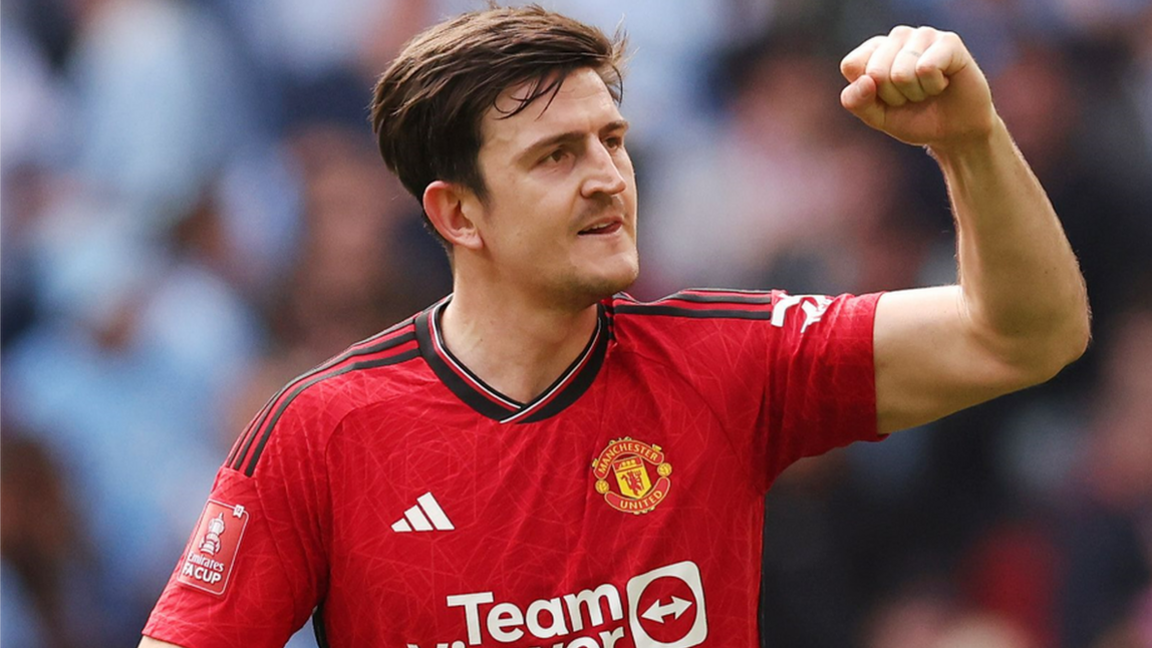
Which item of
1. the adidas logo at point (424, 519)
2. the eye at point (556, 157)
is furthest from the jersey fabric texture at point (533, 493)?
the eye at point (556, 157)

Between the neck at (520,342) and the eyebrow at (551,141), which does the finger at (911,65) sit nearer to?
the eyebrow at (551,141)

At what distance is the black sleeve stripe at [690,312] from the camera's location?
276cm

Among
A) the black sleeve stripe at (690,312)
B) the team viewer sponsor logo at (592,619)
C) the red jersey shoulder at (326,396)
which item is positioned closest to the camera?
the team viewer sponsor logo at (592,619)

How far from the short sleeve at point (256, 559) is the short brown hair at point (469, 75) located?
630 millimetres

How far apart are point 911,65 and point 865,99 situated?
9cm

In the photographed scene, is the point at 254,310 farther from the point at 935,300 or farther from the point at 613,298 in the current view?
the point at 935,300

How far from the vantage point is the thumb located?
222 centimetres

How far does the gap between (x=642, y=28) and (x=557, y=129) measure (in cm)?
289

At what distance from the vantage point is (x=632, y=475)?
2.64 metres

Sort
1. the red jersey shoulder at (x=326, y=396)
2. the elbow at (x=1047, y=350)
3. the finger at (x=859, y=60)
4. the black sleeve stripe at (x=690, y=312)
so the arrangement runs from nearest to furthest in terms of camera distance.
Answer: the finger at (x=859, y=60) < the elbow at (x=1047, y=350) < the red jersey shoulder at (x=326, y=396) < the black sleeve stripe at (x=690, y=312)

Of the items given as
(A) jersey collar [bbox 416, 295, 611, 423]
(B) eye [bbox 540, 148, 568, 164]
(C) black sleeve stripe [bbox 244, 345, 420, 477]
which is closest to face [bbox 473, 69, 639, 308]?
(B) eye [bbox 540, 148, 568, 164]

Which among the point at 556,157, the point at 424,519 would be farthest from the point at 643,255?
the point at 424,519

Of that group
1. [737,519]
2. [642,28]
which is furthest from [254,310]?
[737,519]

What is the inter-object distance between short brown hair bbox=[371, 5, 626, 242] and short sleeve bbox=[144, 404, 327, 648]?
0.63 m
